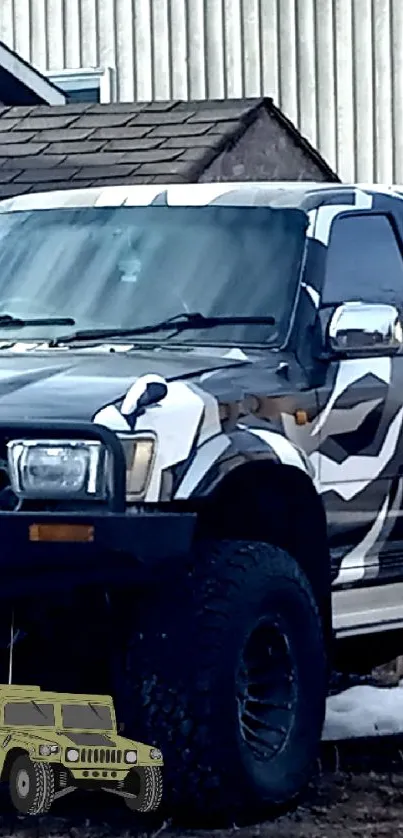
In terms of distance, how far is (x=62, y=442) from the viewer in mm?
5605

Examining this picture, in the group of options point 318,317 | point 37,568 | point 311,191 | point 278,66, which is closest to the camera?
point 37,568

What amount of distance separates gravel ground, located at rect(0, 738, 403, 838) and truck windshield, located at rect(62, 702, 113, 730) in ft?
1.24

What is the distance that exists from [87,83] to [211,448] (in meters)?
→ 16.4

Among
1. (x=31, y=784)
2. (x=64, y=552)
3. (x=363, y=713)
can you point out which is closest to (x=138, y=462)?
(x=64, y=552)

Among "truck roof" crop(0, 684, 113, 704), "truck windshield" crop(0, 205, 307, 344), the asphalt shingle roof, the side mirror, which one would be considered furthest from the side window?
the asphalt shingle roof

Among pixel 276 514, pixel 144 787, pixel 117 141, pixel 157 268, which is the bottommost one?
pixel 144 787

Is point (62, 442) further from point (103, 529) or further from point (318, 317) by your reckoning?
point (318, 317)

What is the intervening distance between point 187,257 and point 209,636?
1574 millimetres

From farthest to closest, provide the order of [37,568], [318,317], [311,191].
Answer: [311,191]
[318,317]
[37,568]

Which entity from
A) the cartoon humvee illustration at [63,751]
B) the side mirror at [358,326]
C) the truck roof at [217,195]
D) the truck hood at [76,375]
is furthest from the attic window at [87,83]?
the cartoon humvee illustration at [63,751]

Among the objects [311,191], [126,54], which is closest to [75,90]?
[126,54]

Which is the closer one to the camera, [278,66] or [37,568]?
[37,568]

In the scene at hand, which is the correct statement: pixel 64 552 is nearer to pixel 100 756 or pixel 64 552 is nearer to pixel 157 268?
pixel 100 756

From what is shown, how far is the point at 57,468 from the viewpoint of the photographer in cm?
562
